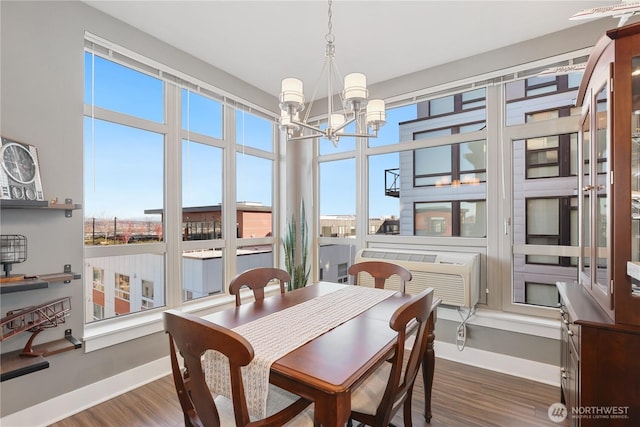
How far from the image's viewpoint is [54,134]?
2084 millimetres

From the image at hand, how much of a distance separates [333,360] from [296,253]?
2787 millimetres

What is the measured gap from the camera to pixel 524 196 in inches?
109

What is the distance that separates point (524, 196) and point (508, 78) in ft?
3.54

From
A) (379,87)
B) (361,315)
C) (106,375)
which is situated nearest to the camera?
(361,315)

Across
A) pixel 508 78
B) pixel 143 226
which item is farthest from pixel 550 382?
pixel 143 226

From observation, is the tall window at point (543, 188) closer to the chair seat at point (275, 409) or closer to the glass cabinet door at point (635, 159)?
the glass cabinet door at point (635, 159)

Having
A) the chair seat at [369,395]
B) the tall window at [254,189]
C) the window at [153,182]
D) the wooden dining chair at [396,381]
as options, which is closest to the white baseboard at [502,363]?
the wooden dining chair at [396,381]

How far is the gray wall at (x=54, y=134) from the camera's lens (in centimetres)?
190

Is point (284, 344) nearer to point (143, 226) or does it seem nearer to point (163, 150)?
point (143, 226)

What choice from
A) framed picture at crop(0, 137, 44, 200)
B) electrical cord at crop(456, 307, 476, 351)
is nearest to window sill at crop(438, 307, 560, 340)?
electrical cord at crop(456, 307, 476, 351)

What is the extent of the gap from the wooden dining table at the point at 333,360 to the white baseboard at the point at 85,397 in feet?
4.18

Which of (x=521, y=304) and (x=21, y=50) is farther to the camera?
(x=521, y=304)

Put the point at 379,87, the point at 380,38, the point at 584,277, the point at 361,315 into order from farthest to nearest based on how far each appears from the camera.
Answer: the point at 379,87 → the point at 380,38 → the point at 584,277 → the point at 361,315

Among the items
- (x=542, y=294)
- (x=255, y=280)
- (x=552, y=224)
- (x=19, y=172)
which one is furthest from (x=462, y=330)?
(x=19, y=172)
